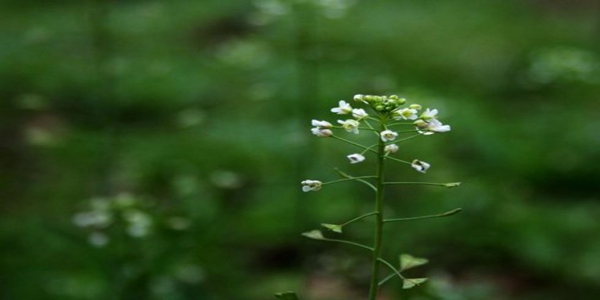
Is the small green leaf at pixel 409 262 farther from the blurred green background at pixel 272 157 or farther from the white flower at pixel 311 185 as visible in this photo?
the blurred green background at pixel 272 157

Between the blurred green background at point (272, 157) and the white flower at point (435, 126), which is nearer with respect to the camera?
A: the white flower at point (435, 126)

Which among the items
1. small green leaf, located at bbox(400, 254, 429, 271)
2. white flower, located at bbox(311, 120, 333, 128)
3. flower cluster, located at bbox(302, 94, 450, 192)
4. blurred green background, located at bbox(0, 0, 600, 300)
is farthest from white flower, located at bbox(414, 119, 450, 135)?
blurred green background, located at bbox(0, 0, 600, 300)

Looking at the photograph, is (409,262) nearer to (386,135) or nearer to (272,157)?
(386,135)

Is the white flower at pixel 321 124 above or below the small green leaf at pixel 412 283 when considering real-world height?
above

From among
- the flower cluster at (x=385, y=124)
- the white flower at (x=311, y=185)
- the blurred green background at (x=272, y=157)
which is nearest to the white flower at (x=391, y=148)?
the flower cluster at (x=385, y=124)

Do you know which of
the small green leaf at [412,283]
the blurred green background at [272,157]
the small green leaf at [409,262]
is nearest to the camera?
the small green leaf at [412,283]

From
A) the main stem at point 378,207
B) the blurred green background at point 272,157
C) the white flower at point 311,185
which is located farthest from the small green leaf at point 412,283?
the blurred green background at point 272,157

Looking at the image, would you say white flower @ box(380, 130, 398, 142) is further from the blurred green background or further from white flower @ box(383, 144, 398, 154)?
the blurred green background

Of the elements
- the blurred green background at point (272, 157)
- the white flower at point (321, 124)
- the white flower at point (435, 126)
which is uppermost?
the white flower at point (321, 124)

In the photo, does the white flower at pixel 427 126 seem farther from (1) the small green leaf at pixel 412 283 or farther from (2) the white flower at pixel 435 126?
(1) the small green leaf at pixel 412 283

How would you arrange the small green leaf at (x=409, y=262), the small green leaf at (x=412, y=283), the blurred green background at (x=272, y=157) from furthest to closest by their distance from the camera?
the blurred green background at (x=272, y=157), the small green leaf at (x=409, y=262), the small green leaf at (x=412, y=283)
